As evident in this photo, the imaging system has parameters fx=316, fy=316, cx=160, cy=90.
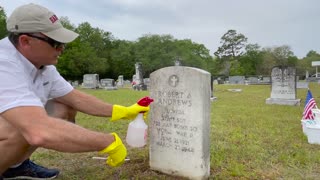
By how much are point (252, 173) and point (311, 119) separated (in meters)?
2.40

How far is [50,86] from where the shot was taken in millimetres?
2881

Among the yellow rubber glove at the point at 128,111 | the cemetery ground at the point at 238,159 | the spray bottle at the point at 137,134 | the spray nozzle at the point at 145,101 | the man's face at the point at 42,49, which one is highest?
the man's face at the point at 42,49

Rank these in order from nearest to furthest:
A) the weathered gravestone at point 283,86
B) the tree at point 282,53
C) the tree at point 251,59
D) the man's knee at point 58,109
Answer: the man's knee at point 58,109 < the weathered gravestone at point 283,86 < the tree at point 282,53 < the tree at point 251,59

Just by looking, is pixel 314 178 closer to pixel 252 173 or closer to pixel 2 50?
pixel 252 173

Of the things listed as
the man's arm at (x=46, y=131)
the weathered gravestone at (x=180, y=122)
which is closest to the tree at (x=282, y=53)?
the weathered gravestone at (x=180, y=122)

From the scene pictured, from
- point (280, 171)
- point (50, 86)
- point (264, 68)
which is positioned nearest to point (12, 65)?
point (50, 86)

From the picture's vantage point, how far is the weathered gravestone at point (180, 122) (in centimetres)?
298

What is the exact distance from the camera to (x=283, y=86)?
11.0 meters

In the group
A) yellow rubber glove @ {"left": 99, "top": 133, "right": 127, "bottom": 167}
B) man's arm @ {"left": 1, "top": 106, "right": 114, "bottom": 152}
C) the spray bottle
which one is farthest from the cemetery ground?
man's arm @ {"left": 1, "top": 106, "right": 114, "bottom": 152}

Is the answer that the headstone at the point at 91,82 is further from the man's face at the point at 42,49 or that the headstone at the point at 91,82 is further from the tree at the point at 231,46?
the tree at the point at 231,46

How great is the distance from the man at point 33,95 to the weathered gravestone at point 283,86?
9.41m

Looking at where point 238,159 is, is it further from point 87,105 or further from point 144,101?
point 87,105

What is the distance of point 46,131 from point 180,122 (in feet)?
5.13

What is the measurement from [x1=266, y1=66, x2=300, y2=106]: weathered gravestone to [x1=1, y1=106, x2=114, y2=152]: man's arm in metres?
9.81
